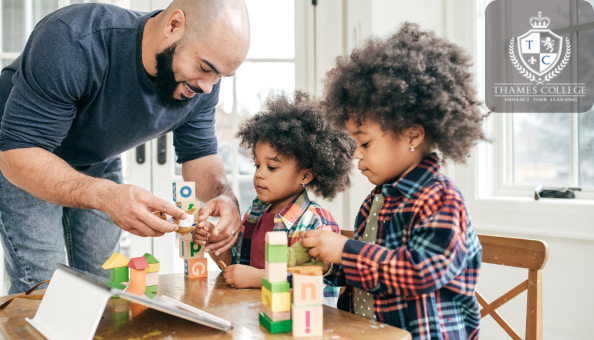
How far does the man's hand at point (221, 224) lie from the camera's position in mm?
1268

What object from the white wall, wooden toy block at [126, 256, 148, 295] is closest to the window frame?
the white wall

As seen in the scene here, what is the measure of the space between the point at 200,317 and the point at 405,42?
0.70 meters

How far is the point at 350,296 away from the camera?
110 centimetres

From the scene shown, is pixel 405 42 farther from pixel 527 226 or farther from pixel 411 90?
pixel 527 226

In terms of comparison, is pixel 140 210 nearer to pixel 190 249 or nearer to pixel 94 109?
pixel 190 249

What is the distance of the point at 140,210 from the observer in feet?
3.71

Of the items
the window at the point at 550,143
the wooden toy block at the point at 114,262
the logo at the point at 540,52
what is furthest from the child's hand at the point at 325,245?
the logo at the point at 540,52

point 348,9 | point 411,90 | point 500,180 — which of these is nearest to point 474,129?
point 411,90

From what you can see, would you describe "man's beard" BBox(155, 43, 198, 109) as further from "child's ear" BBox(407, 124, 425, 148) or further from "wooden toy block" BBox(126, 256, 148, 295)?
"child's ear" BBox(407, 124, 425, 148)

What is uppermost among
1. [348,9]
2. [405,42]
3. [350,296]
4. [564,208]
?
[348,9]

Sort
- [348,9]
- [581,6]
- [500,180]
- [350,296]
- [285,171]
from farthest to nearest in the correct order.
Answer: [348,9], [500,180], [581,6], [285,171], [350,296]

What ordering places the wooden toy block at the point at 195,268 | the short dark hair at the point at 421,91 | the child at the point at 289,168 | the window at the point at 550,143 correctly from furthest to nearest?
the window at the point at 550,143 < the child at the point at 289,168 < the wooden toy block at the point at 195,268 < the short dark hair at the point at 421,91

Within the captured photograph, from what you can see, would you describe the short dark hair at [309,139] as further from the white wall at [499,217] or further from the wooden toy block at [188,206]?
the white wall at [499,217]

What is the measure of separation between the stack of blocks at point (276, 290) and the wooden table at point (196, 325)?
18 mm
